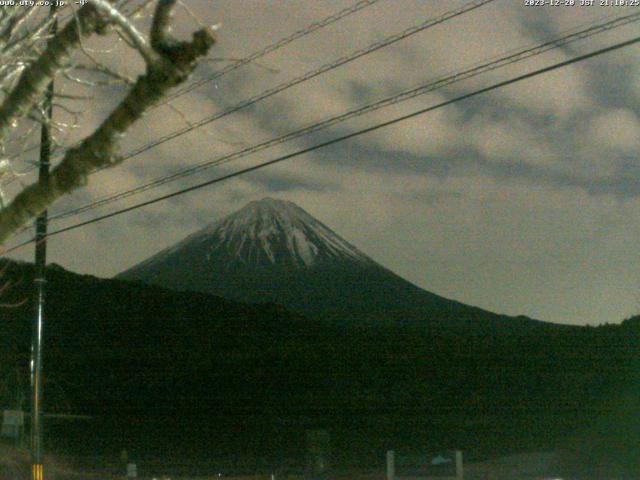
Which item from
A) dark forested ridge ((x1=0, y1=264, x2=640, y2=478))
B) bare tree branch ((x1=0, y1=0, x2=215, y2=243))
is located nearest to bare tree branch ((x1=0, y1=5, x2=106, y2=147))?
bare tree branch ((x1=0, y1=0, x2=215, y2=243))

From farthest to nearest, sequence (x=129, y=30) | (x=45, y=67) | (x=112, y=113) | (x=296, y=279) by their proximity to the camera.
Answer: (x=296, y=279), (x=45, y=67), (x=129, y=30), (x=112, y=113)

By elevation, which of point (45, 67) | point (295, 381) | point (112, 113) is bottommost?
point (295, 381)

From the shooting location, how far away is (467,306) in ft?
474

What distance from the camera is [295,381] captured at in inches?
2365

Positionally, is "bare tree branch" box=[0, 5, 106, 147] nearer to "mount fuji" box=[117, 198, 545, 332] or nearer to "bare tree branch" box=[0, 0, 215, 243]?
"bare tree branch" box=[0, 0, 215, 243]

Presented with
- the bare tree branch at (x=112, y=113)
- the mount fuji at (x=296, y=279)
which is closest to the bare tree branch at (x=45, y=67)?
the bare tree branch at (x=112, y=113)

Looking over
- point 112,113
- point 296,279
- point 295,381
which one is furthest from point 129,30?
point 296,279

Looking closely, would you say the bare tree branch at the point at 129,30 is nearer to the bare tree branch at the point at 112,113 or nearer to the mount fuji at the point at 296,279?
the bare tree branch at the point at 112,113

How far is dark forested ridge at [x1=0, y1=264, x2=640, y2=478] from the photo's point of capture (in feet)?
143

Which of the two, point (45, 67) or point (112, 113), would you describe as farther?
point (45, 67)

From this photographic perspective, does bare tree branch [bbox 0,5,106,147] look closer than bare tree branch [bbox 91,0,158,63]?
No

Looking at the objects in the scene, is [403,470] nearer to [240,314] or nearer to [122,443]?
[122,443]

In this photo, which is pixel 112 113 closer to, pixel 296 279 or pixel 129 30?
pixel 129 30

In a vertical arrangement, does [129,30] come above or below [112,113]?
above
